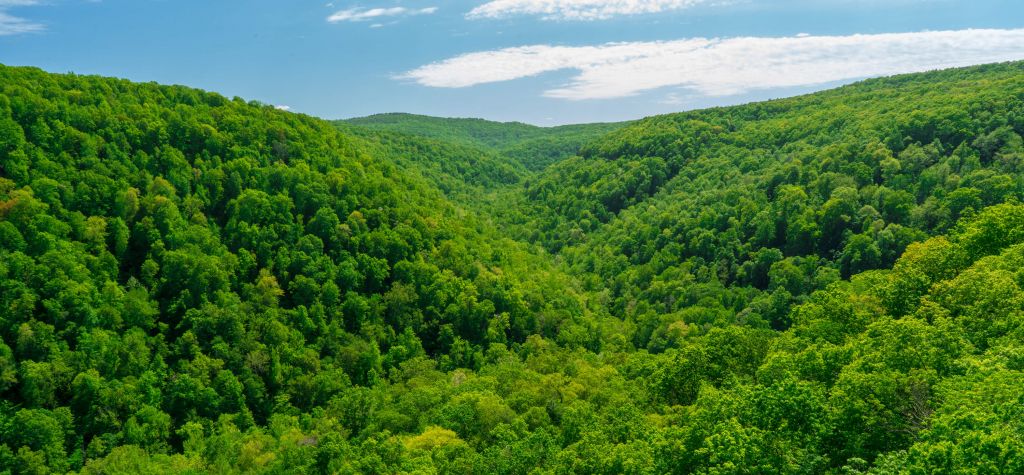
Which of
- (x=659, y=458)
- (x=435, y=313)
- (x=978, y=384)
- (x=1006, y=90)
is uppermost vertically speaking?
(x=1006, y=90)

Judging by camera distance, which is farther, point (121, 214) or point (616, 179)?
point (616, 179)

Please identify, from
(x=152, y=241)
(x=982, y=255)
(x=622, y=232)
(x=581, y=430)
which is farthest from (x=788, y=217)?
(x=152, y=241)

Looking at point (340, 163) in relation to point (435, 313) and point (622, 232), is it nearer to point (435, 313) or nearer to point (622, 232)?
point (435, 313)

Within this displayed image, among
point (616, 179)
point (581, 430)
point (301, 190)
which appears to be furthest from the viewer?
point (616, 179)

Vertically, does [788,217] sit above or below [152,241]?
below

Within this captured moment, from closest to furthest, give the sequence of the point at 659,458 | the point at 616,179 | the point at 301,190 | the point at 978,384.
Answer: the point at 978,384, the point at 659,458, the point at 301,190, the point at 616,179

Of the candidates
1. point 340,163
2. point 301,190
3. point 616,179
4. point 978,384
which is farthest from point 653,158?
point 978,384
